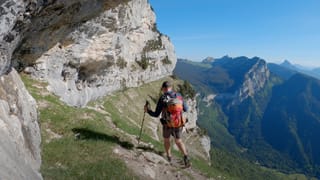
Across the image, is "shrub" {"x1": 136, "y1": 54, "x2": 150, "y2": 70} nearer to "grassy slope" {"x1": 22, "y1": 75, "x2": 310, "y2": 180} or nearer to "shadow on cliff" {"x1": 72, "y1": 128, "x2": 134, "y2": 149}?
"grassy slope" {"x1": 22, "y1": 75, "x2": 310, "y2": 180}

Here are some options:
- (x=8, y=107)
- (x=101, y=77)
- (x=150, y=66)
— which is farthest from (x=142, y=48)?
(x=8, y=107)

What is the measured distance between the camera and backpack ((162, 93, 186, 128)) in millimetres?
18938

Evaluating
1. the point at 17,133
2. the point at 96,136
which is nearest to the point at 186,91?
the point at 96,136

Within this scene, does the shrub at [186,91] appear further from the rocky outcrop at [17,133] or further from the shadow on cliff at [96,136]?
the rocky outcrop at [17,133]

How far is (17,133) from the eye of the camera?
47.8 ft

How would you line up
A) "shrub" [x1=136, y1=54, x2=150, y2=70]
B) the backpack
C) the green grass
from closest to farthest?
the green grass
the backpack
"shrub" [x1=136, y1=54, x2=150, y2=70]

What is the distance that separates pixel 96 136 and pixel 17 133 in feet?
23.9

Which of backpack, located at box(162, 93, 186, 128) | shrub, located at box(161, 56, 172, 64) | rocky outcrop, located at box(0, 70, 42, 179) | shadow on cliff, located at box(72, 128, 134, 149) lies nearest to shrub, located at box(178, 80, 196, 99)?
shrub, located at box(161, 56, 172, 64)

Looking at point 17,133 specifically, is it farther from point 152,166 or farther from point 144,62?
point 144,62

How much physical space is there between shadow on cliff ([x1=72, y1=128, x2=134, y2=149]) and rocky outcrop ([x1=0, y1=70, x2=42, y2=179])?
360 cm

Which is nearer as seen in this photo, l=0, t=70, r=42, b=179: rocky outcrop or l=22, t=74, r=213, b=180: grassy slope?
l=0, t=70, r=42, b=179: rocky outcrop

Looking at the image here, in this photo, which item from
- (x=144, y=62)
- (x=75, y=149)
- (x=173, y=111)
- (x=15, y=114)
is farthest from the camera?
(x=144, y=62)

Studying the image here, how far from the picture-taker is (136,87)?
9488cm

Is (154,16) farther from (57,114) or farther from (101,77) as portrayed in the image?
(57,114)
